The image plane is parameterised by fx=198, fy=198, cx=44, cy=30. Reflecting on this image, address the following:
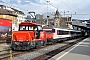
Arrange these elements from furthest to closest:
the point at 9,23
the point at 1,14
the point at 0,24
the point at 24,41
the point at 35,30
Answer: the point at 1,14
the point at 9,23
the point at 0,24
the point at 35,30
the point at 24,41

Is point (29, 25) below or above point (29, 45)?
above

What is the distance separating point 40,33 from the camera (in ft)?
70.4

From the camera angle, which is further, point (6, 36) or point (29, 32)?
point (6, 36)

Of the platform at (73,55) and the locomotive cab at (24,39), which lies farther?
the locomotive cab at (24,39)

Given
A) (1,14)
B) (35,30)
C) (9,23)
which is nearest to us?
(35,30)

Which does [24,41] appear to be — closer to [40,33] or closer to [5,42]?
[40,33]

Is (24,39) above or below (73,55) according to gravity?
above

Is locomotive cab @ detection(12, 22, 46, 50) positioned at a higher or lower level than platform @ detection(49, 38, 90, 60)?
higher

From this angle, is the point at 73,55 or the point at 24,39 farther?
the point at 24,39

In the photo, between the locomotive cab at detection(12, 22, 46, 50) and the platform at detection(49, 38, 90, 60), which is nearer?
the platform at detection(49, 38, 90, 60)

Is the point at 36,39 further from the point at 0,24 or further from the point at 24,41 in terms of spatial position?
the point at 0,24

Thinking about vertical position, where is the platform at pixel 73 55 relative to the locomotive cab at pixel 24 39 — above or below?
below

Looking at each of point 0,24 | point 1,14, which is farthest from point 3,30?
point 1,14

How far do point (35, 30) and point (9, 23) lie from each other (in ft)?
32.5
